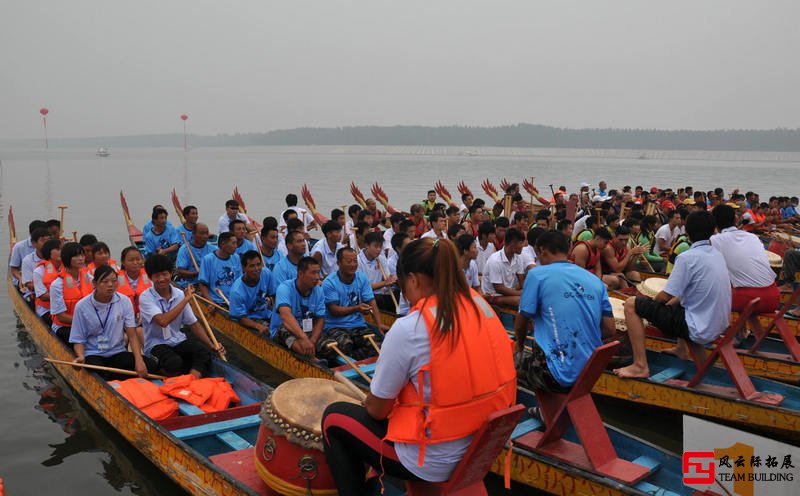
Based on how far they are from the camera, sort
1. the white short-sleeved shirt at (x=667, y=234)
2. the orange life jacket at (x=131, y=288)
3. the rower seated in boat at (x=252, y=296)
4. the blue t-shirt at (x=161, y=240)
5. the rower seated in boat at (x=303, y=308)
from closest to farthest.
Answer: the rower seated in boat at (x=303, y=308) → the orange life jacket at (x=131, y=288) → the rower seated in boat at (x=252, y=296) → the blue t-shirt at (x=161, y=240) → the white short-sleeved shirt at (x=667, y=234)

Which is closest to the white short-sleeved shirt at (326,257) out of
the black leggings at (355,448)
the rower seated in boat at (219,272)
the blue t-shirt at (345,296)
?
the rower seated in boat at (219,272)

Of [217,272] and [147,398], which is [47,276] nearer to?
[217,272]

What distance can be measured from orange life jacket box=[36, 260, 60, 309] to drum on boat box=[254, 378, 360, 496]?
16.9 feet

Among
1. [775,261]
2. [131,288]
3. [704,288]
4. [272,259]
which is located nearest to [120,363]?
[131,288]

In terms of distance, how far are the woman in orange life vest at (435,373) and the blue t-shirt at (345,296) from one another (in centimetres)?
385

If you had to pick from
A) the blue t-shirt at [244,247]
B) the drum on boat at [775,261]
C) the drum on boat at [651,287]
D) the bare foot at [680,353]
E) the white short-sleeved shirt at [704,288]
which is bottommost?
the bare foot at [680,353]

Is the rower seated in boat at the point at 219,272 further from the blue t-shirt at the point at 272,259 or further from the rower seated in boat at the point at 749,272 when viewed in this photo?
the rower seated in boat at the point at 749,272

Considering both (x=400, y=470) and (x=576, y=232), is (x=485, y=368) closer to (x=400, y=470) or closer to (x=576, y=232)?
(x=400, y=470)

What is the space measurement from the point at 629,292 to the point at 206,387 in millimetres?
5837

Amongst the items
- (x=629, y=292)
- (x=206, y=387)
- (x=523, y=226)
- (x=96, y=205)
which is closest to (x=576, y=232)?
(x=523, y=226)

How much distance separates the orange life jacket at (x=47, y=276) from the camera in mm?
7758

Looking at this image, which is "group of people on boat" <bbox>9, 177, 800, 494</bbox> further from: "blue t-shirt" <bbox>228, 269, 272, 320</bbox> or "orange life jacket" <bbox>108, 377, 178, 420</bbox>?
"orange life jacket" <bbox>108, 377, 178, 420</bbox>

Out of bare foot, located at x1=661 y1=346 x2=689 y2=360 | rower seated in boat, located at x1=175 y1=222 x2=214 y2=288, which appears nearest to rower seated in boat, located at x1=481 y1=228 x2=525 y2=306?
bare foot, located at x1=661 y1=346 x2=689 y2=360

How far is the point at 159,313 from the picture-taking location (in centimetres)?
608
